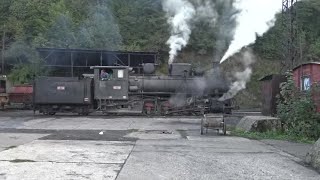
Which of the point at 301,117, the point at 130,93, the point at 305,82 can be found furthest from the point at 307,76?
the point at 130,93

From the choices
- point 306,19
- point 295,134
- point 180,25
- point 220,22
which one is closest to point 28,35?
point 180,25

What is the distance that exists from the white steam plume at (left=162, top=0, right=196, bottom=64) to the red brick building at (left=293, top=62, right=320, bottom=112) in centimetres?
2321

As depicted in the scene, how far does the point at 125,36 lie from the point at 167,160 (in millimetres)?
39088

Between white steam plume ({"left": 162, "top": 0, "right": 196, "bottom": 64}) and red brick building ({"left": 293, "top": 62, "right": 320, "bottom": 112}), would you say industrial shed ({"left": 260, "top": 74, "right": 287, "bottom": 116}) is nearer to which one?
red brick building ({"left": 293, "top": 62, "right": 320, "bottom": 112})

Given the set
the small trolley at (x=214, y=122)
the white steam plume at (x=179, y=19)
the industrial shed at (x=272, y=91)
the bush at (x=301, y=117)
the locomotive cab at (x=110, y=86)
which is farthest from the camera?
the white steam plume at (x=179, y=19)

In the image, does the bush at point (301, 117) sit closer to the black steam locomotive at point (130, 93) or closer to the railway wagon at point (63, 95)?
the black steam locomotive at point (130, 93)

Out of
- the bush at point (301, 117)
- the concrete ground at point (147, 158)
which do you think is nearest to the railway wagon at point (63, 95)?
the concrete ground at point (147, 158)

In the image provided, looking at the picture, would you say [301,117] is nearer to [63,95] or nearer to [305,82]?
[305,82]

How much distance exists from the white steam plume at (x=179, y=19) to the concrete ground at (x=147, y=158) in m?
28.7

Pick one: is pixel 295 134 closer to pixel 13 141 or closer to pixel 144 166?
pixel 144 166


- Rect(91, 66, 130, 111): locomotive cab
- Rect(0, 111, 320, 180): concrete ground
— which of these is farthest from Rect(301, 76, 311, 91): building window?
Rect(91, 66, 130, 111): locomotive cab

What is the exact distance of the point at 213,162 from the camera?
9.62m

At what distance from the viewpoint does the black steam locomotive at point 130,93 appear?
28.4m

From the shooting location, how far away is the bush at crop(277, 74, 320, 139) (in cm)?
1501
